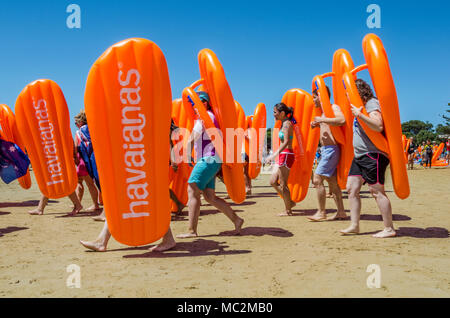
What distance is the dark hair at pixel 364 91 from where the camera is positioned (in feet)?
14.6

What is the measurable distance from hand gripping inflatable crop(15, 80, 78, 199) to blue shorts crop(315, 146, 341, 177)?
3924 mm

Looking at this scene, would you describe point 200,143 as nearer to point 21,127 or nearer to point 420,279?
point 420,279

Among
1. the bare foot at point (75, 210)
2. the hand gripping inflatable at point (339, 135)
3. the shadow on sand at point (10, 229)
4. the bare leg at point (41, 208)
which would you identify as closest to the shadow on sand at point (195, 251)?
the hand gripping inflatable at point (339, 135)

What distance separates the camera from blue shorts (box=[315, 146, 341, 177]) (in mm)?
5410

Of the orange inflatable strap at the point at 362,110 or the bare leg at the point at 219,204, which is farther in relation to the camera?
the bare leg at the point at 219,204

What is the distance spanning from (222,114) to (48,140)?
3500mm

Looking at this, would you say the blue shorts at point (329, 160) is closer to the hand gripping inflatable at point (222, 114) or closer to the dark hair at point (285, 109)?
the dark hair at point (285, 109)

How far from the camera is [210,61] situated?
4387mm

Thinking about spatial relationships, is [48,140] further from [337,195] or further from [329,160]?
[337,195]

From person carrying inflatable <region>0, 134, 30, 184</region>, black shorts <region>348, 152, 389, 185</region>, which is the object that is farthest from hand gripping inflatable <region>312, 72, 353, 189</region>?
person carrying inflatable <region>0, 134, 30, 184</region>

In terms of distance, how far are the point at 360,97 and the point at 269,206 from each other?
3630mm

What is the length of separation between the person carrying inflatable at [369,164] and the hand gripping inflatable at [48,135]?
14.3 ft

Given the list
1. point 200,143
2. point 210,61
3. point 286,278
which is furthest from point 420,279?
point 210,61

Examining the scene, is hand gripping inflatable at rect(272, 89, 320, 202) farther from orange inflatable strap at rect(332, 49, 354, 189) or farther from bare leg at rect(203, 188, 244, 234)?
bare leg at rect(203, 188, 244, 234)
